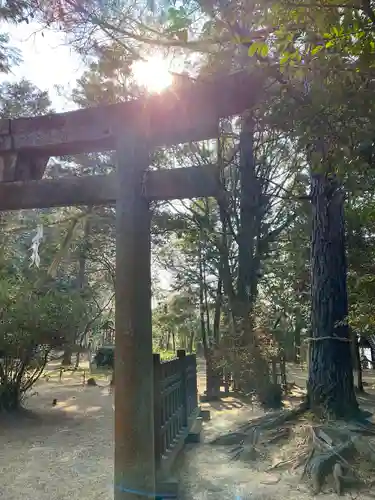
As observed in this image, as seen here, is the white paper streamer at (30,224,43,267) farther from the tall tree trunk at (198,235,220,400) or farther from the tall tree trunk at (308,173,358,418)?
the tall tree trunk at (198,235,220,400)

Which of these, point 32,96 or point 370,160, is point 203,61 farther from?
point 32,96

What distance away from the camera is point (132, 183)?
2.67 metres

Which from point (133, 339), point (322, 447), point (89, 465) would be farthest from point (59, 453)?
point (133, 339)

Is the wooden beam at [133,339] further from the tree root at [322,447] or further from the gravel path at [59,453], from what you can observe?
the tree root at [322,447]

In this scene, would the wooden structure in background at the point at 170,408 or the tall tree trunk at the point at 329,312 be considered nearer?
the wooden structure in background at the point at 170,408

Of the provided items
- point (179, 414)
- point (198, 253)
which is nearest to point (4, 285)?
point (179, 414)

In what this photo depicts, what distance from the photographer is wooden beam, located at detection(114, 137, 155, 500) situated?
2457 millimetres

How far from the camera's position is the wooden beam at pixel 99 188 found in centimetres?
257

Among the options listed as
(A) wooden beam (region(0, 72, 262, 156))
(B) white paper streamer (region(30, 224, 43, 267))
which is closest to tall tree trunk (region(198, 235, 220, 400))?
(B) white paper streamer (region(30, 224, 43, 267))

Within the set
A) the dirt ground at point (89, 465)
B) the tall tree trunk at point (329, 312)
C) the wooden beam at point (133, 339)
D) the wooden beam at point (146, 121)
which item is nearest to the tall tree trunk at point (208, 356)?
the dirt ground at point (89, 465)

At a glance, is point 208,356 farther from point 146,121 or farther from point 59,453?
point 146,121

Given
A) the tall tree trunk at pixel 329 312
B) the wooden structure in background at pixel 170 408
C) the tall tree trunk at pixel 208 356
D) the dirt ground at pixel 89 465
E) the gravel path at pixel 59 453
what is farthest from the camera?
the tall tree trunk at pixel 208 356

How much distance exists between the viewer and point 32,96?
988 centimetres

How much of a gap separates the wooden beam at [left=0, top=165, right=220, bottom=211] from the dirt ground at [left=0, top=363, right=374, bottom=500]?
7.57 ft
